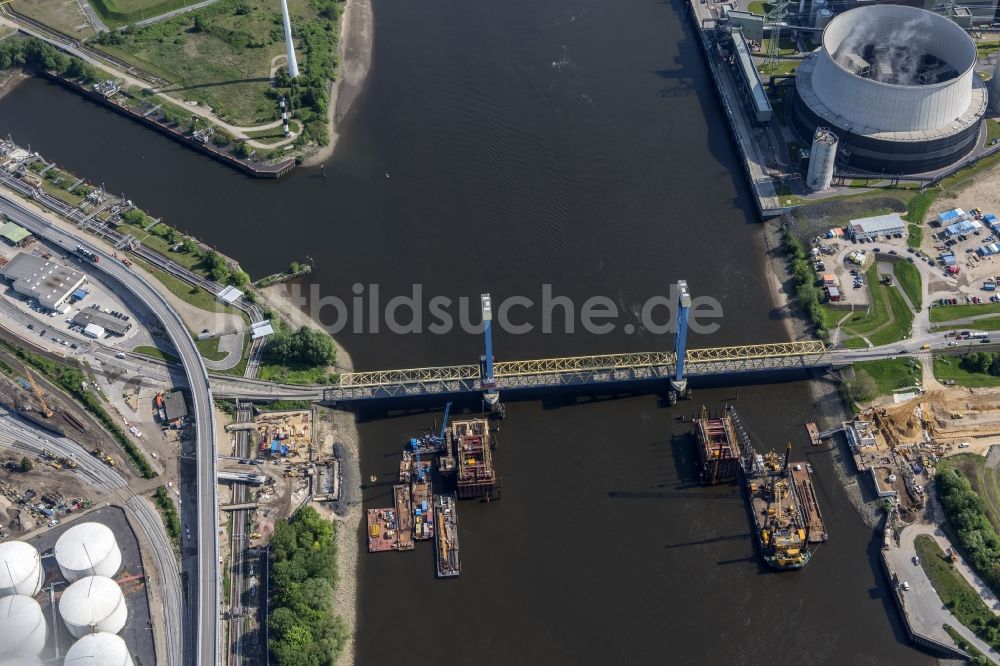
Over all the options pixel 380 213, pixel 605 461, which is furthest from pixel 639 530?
pixel 380 213

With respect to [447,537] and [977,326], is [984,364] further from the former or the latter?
[447,537]

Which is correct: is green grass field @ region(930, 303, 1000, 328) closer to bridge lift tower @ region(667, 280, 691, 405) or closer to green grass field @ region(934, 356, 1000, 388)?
green grass field @ region(934, 356, 1000, 388)

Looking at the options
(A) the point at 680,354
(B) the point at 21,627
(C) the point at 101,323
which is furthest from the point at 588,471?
(C) the point at 101,323

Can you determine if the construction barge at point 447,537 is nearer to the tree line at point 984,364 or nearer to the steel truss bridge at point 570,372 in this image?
the steel truss bridge at point 570,372

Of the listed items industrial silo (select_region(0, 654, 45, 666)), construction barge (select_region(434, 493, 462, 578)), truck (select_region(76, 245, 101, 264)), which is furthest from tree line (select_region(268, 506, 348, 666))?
truck (select_region(76, 245, 101, 264))

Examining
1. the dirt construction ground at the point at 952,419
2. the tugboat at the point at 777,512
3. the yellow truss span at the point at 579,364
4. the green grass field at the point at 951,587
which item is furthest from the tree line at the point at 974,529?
the yellow truss span at the point at 579,364

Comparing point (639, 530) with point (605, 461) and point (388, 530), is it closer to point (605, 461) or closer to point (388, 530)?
point (605, 461)
